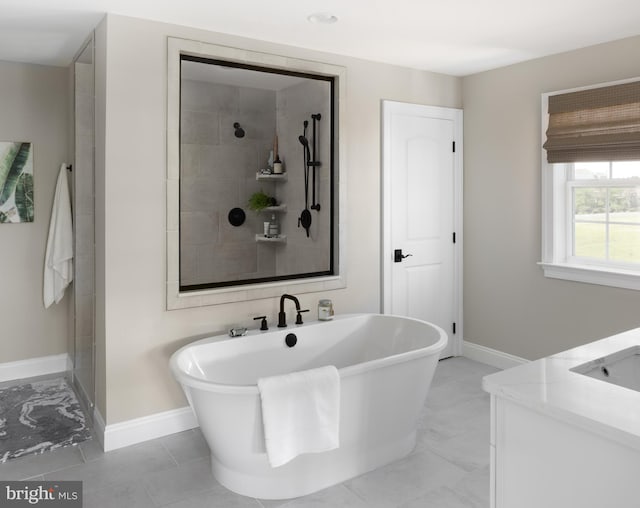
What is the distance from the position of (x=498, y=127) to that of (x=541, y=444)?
134 inches

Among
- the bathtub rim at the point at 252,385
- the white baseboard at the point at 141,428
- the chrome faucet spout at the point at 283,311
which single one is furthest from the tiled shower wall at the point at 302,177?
the white baseboard at the point at 141,428

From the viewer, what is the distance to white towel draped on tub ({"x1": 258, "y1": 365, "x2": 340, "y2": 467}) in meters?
2.35

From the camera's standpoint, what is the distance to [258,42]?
3.43 metres

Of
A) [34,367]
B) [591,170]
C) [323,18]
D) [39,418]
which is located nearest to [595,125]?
[591,170]

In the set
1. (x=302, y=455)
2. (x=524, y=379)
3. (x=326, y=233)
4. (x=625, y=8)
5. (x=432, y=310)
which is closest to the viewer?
(x=524, y=379)

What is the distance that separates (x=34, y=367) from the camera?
4.27 meters

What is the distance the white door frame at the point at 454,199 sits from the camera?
411cm

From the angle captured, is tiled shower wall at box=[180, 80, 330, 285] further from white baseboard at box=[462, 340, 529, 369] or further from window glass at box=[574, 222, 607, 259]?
window glass at box=[574, 222, 607, 259]

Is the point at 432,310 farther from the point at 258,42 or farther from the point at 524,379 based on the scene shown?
the point at 524,379

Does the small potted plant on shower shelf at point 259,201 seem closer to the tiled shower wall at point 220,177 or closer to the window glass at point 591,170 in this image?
the tiled shower wall at point 220,177

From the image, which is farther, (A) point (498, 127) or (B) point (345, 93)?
(A) point (498, 127)

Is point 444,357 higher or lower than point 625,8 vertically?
lower

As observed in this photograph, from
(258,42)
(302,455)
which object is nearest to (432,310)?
(302,455)

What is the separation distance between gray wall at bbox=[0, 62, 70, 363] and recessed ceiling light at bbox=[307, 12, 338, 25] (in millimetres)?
2329
